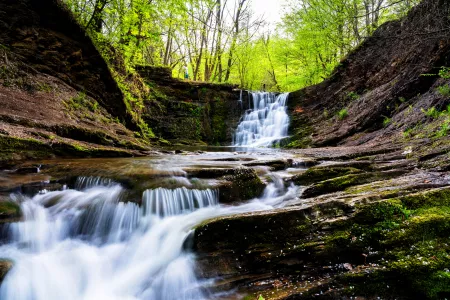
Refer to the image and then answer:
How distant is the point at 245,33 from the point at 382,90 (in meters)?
17.3

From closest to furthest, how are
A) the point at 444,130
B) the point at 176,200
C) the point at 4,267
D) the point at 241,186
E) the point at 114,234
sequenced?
the point at 4,267 < the point at 114,234 < the point at 176,200 < the point at 241,186 < the point at 444,130

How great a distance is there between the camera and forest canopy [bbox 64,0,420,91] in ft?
35.4

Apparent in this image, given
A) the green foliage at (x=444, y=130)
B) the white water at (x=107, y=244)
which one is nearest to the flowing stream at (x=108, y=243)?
the white water at (x=107, y=244)

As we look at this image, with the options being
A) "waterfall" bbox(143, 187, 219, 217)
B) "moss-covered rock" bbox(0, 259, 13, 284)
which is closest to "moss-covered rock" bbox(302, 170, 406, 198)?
"waterfall" bbox(143, 187, 219, 217)

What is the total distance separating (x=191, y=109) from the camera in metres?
17.4

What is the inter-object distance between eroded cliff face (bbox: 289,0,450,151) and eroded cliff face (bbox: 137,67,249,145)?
4.12 meters

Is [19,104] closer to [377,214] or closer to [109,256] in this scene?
[109,256]

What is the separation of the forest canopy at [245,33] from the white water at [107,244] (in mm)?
3439

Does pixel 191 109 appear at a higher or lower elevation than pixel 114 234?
higher

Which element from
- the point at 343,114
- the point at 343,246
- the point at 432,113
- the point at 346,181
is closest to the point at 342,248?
the point at 343,246

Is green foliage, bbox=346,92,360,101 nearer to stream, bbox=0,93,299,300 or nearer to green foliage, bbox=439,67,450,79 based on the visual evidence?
green foliage, bbox=439,67,450,79

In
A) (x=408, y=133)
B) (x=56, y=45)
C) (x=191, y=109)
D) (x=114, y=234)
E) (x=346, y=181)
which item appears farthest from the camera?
(x=191, y=109)

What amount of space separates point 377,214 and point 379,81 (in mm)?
11271

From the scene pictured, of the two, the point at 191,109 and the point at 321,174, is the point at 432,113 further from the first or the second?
the point at 191,109
